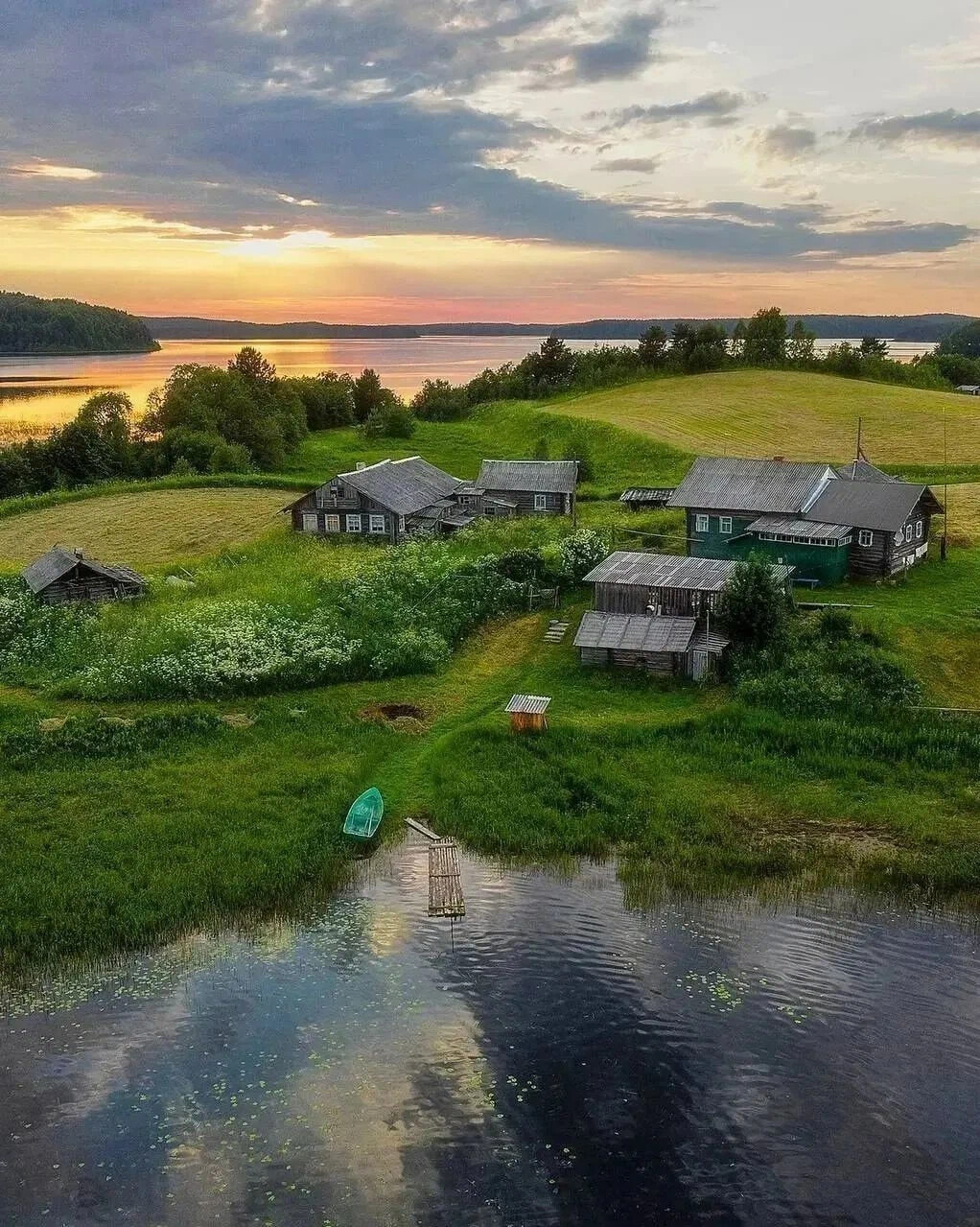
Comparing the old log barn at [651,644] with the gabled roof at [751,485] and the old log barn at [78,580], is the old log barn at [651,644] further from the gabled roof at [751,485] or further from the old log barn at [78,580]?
the old log barn at [78,580]

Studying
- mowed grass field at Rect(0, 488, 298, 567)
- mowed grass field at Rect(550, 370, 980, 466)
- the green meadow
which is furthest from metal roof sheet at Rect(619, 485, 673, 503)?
mowed grass field at Rect(0, 488, 298, 567)

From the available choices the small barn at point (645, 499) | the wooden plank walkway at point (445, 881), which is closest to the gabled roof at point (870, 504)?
the small barn at point (645, 499)

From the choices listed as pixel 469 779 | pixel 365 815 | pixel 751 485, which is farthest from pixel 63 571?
pixel 751 485

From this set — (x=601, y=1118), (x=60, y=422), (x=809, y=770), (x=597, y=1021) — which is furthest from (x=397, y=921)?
(x=60, y=422)

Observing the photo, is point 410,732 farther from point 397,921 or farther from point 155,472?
point 155,472

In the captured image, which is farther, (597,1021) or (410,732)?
(410,732)

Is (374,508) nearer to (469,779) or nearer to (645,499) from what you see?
(645,499)
